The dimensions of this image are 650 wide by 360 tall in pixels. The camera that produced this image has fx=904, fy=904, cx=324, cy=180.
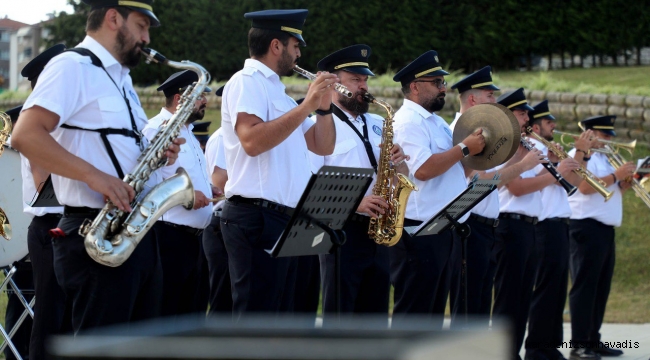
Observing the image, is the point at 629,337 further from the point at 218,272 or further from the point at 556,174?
the point at 218,272

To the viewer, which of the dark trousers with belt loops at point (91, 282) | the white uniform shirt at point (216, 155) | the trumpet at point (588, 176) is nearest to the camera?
the dark trousers with belt loops at point (91, 282)

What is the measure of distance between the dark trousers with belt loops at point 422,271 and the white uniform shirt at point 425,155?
0.13 meters

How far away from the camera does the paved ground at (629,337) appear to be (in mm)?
7969

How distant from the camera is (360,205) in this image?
564 cm

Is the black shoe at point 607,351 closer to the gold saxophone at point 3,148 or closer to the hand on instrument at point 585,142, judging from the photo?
the hand on instrument at point 585,142

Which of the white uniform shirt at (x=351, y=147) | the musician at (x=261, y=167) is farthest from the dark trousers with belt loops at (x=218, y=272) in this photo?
the musician at (x=261, y=167)

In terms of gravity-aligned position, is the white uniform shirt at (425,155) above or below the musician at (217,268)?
above

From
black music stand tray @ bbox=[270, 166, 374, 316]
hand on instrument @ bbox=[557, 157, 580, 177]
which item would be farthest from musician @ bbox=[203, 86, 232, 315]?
hand on instrument @ bbox=[557, 157, 580, 177]

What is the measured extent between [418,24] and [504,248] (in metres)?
16.5

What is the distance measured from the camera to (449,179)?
6.10 metres

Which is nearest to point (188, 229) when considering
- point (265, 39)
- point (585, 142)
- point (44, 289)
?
point (44, 289)

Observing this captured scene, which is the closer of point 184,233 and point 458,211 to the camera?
point 458,211

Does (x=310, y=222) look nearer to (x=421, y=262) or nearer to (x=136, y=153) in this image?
(x=136, y=153)

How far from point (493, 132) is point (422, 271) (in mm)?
1039
